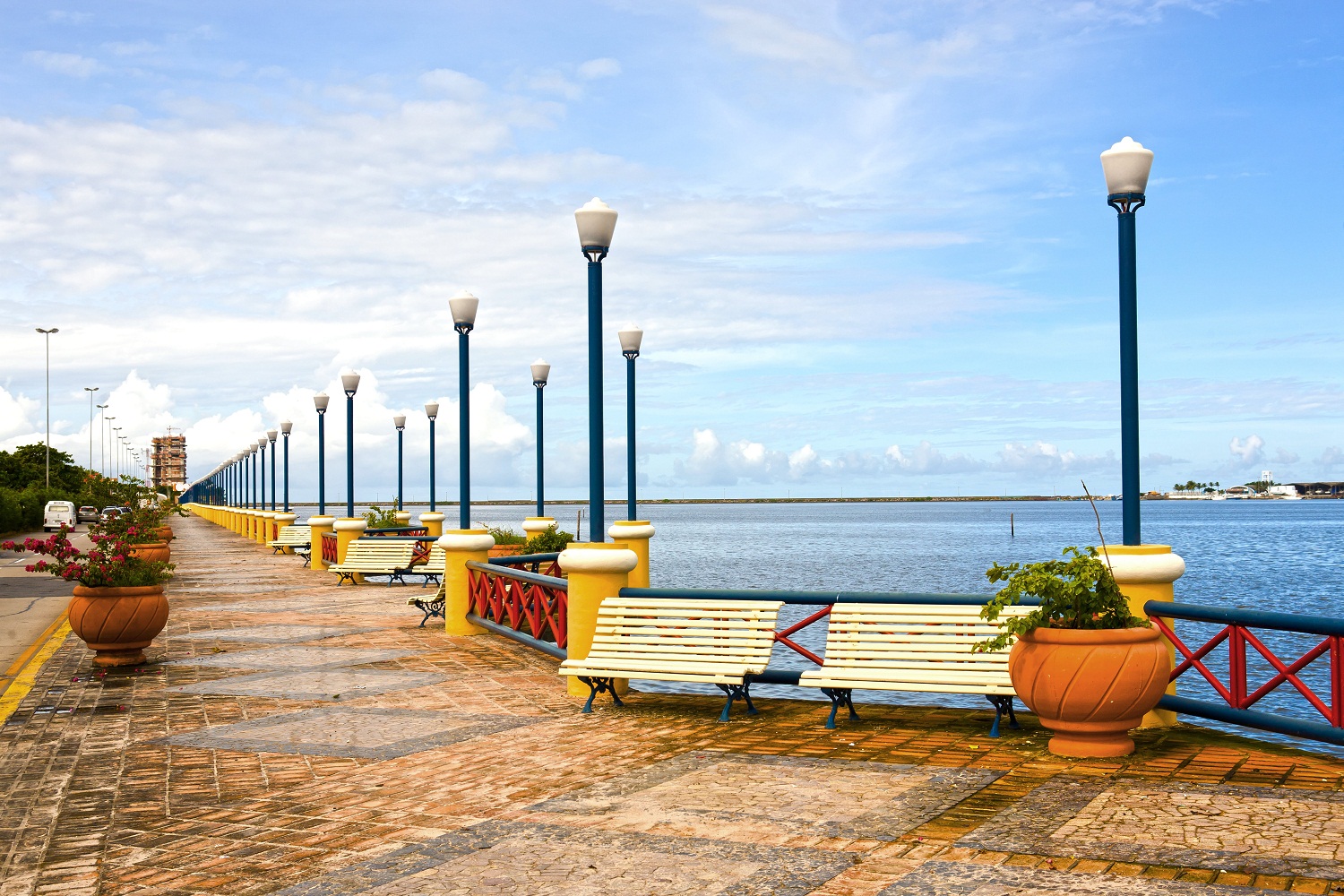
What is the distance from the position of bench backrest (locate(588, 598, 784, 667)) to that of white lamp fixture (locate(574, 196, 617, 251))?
325cm

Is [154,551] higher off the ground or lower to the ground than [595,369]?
lower

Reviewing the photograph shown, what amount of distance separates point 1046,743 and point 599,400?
4895 millimetres

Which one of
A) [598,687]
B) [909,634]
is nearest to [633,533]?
[598,687]

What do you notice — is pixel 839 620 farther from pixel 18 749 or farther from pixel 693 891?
pixel 18 749

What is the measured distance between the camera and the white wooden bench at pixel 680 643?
893 centimetres

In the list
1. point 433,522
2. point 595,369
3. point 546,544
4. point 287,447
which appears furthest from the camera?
point 287,447

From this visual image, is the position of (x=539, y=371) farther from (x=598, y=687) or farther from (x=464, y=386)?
(x=598, y=687)

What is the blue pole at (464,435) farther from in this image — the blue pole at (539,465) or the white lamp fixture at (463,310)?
the blue pole at (539,465)

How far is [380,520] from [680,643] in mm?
24619

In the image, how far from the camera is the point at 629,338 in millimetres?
19812

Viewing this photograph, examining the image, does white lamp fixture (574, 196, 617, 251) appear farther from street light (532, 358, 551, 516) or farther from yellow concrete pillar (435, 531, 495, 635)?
street light (532, 358, 551, 516)

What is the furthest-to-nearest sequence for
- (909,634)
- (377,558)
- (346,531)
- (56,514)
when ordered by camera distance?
(56,514)
(346,531)
(377,558)
(909,634)

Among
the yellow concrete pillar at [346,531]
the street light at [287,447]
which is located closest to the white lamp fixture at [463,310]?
the yellow concrete pillar at [346,531]

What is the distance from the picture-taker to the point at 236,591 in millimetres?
21969
